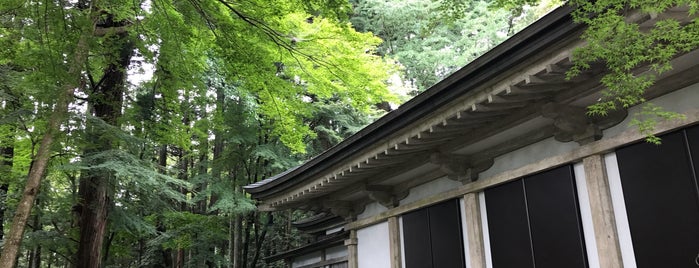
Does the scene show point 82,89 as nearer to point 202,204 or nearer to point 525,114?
point 525,114

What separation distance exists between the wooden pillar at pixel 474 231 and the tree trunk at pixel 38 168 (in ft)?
16.4

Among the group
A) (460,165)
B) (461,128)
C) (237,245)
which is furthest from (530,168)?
(237,245)

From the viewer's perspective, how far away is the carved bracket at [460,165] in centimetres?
596

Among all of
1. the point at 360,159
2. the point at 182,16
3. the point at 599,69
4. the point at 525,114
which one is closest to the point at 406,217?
the point at 360,159

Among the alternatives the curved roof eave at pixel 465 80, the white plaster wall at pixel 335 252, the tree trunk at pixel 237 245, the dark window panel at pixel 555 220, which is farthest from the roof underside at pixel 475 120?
the tree trunk at pixel 237 245

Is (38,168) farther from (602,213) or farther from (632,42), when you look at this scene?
(602,213)

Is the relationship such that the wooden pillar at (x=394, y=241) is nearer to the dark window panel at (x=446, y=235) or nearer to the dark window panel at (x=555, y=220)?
the dark window panel at (x=446, y=235)

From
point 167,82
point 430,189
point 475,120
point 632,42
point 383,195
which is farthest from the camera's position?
point 167,82

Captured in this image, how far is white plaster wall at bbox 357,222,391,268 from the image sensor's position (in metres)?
7.55

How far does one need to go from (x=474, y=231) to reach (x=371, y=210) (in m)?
2.58

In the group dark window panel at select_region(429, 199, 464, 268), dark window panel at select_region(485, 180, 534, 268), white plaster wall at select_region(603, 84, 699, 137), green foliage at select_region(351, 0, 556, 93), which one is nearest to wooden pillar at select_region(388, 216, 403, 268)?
dark window panel at select_region(429, 199, 464, 268)

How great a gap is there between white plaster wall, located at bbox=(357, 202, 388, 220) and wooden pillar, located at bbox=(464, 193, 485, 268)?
2004 mm

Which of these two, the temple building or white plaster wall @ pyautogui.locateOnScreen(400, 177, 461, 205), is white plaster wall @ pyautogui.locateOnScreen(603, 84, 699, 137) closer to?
the temple building

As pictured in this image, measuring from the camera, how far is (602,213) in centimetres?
443
